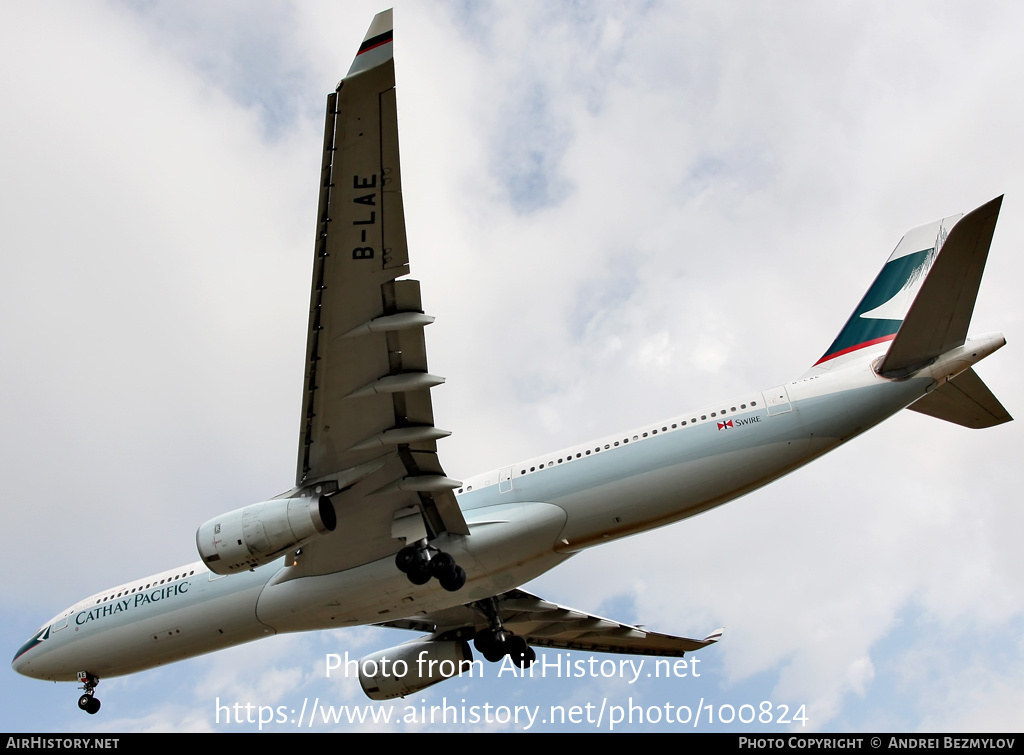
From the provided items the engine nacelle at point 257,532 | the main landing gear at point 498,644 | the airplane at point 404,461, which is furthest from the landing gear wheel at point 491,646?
the engine nacelle at point 257,532

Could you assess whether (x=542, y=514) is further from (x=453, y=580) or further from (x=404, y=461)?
(x=404, y=461)

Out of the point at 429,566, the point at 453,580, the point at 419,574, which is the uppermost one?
the point at 429,566

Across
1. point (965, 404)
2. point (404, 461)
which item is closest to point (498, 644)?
point (404, 461)

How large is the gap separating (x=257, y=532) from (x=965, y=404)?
542 inches

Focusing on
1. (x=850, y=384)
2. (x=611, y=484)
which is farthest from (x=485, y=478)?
(x=850, y=384)

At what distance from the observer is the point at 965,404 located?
18.8 meters

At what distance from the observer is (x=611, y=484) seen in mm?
18016

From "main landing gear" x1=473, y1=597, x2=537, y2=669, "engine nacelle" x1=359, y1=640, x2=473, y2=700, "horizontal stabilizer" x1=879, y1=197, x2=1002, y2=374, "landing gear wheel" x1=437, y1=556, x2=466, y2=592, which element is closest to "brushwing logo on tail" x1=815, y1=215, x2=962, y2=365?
"horizontal stabilizer" x1=879, y1=197, x2=1002, y2=374

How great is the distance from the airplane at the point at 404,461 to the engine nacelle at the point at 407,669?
14.2 feet

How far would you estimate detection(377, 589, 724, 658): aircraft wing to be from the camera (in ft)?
81.7

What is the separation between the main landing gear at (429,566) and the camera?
60.4 feet

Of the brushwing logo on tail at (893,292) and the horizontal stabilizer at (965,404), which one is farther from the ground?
the brushwing logo on tail at (893,292)

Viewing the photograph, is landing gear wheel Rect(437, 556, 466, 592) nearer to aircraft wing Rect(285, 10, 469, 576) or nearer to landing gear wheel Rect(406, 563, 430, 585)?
landing gear wheel Rect(406, 563, 430, 585)

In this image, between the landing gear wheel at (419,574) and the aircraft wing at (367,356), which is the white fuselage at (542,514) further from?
the aircraft wing at (367,356)
